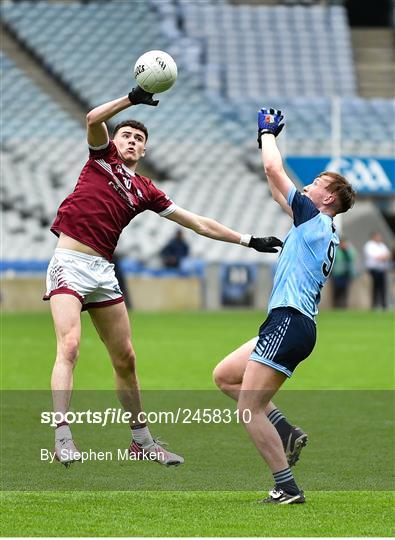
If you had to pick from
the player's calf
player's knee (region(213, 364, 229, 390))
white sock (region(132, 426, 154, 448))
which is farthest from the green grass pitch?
player's knee (region(213, 364, 229, 390))

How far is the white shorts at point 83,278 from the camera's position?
7.84 metres

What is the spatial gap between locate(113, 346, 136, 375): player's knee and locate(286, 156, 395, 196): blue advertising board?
23.9 m

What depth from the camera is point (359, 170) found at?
1283 inches

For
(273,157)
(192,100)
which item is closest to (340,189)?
(273,157)

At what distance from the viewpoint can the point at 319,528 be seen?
20.5 ft

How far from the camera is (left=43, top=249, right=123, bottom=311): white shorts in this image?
784 cm

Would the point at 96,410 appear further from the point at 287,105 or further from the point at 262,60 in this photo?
the point at 262,60

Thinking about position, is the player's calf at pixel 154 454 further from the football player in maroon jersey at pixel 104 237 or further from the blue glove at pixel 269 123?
the blue glove at pixel 269 123

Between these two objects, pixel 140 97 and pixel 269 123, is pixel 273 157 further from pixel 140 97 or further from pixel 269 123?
pixel 140 97

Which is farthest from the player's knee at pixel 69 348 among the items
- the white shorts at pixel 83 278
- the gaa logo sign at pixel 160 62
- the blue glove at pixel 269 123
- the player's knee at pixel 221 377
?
the gaa logo sign at pixel 160 62

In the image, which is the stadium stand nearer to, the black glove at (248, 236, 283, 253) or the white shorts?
the white shorts

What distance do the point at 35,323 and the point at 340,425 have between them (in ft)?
42.6

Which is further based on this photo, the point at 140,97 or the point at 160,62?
the point at 160,62

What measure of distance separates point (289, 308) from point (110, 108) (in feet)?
5.55
